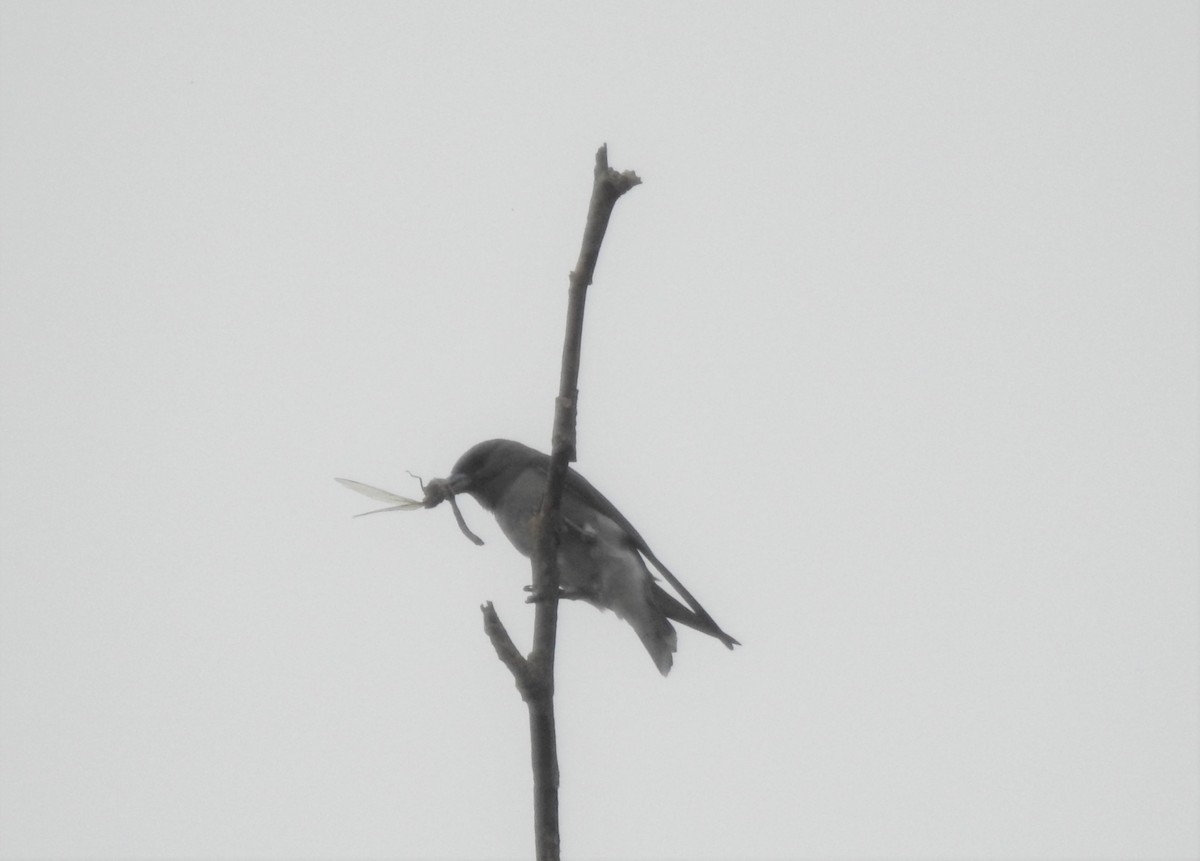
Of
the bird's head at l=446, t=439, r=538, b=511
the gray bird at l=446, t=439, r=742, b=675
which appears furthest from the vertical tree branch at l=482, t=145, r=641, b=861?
the bird's head at l=446, t=439, r=538, b=511

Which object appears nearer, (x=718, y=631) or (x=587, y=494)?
(x=718, y=631)

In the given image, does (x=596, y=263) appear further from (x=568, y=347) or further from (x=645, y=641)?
(x=645, y=641)

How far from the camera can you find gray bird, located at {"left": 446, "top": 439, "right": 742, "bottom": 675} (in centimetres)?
612

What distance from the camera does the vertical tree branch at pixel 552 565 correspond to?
2.81 m

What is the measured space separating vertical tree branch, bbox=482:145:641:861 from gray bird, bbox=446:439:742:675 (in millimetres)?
2794

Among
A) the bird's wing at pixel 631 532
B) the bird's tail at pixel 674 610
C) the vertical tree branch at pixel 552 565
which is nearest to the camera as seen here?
the vertical tree branch at pixel 552 565

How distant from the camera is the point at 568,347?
9.48ft

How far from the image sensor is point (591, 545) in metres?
6.09

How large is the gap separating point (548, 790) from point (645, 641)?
11.9 ft

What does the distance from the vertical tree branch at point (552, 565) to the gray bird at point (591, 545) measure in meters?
2.79

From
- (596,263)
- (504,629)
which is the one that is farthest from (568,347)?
→ (504,629)

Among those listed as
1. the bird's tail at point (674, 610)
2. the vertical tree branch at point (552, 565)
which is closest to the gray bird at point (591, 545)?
the bird's tail at point (674, 610)

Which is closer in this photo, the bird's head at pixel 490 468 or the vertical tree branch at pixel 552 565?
the vertical tree branch at pixel 552 565

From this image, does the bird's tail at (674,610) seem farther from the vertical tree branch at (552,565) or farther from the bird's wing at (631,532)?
the vertical tree branch at (552,565)
